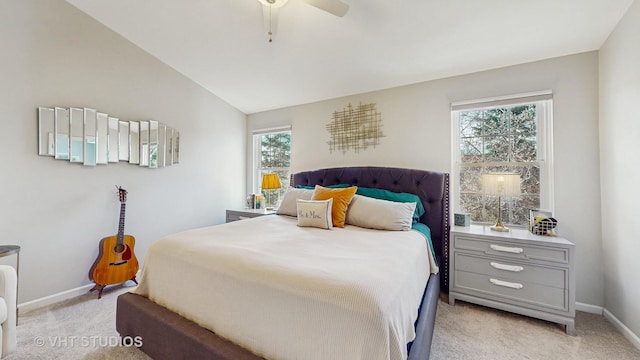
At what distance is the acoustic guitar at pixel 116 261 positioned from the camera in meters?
2.45

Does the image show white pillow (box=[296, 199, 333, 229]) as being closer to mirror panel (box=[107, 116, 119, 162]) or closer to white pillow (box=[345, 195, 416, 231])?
white pillow (box=[345, 195, 416, 231])

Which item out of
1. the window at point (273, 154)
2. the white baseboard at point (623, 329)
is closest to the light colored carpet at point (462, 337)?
the white baseboard at point (623, 329)

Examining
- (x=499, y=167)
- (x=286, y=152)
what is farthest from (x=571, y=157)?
(x=286, y=152)

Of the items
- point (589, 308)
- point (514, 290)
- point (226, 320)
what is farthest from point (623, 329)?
point (226, 320)

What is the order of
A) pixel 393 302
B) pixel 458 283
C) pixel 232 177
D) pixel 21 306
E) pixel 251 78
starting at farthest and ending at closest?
pixel 232 177
pixel 251 78
pixel 458 283
pixel 21 306
pixel 393 302

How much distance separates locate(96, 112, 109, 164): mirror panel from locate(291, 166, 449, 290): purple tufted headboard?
7.99 ft

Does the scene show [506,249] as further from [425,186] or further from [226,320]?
[226,320]

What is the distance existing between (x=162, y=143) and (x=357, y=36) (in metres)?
2.51

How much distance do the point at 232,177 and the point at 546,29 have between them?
13.0 ft

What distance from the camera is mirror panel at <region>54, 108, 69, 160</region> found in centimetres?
230

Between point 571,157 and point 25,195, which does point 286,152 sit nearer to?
point 25,195

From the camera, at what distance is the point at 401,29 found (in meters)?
2.16

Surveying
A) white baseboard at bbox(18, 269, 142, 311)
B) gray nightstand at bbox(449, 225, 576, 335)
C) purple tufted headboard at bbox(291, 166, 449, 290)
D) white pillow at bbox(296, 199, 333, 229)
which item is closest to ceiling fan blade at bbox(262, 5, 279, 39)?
white pillow at bbox(296, 199, 333, 229)

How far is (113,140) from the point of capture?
2.68m
